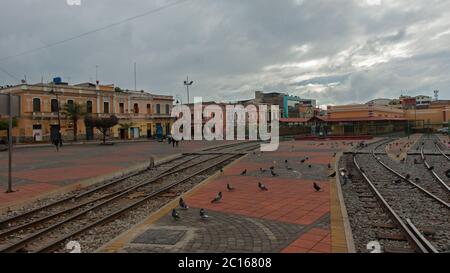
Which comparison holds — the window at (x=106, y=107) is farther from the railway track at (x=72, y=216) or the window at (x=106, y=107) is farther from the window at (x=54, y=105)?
the railway track at (x=72, y=216)

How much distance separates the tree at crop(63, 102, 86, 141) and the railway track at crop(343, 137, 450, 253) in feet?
132

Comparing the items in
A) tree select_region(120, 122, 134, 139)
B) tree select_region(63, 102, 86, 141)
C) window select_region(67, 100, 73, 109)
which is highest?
window select_region(67, 100, 73, 109)

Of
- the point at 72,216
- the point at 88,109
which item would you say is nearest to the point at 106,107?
the point at 88,109

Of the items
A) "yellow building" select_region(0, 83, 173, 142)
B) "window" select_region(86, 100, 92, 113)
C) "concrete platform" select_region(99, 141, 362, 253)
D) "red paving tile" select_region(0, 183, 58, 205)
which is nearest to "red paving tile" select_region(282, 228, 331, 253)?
"concrete platform" select_region(99, 141, 362, 253)

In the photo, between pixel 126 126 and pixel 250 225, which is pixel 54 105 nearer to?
pixel 126 126

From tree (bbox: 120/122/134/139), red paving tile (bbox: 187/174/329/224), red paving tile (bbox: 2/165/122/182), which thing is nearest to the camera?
red paving tile (bbox: 187/174/329/224)

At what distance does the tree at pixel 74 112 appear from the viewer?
42031 mm

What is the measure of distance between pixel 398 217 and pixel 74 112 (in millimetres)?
43273

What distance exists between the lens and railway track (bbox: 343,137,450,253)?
4922 mm

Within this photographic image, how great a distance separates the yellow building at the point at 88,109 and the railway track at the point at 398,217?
118ft

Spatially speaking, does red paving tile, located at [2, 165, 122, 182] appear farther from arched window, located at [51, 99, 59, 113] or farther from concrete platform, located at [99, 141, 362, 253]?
arched window, located at [51, 99, 59, 113]

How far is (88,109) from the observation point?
157 ft

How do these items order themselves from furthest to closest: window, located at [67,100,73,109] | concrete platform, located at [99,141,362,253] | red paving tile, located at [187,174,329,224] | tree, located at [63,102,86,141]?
window, located at [67,100,73,109]
tree, located at [63,102,86,141]
red paving tile, located at [187,174,329,224]
concrete platform, located at [99,141,362,253]
